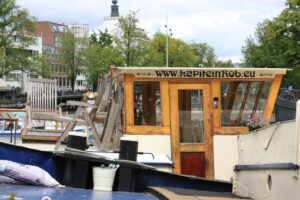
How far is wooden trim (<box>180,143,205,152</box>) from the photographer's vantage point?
8.64 meters

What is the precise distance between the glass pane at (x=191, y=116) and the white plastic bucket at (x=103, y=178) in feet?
8.20

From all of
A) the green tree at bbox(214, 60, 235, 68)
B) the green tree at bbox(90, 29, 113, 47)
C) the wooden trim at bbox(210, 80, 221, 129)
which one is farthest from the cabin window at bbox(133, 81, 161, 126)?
the green tree at bbox(214, 60, 235, 68)

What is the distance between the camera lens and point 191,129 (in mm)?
8695

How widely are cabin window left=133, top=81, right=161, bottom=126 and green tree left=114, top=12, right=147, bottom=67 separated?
86.0ft

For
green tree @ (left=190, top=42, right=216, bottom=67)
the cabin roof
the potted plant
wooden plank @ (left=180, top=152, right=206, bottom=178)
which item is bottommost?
wooden plank @ (left=180, top=152, right=206, bottom=178)

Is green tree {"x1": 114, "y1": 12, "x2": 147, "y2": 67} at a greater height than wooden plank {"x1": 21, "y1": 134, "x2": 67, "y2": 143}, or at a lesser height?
greater

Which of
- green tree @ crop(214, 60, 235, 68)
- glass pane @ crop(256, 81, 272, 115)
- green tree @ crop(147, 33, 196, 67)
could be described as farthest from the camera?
green tree @ crop(214, 60, 235, 68)

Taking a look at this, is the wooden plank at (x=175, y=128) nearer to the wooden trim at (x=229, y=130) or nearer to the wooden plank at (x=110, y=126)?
the wooden trim at (x=229, y=130)

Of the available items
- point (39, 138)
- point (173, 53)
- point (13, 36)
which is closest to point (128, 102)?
point (39, 138)

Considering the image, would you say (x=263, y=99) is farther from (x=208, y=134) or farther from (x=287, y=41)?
(x=287, y=41)

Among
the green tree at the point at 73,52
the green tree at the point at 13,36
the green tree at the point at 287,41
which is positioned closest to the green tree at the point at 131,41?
the green tree at the point at 287,41

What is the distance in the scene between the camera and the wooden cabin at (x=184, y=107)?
8.58 m

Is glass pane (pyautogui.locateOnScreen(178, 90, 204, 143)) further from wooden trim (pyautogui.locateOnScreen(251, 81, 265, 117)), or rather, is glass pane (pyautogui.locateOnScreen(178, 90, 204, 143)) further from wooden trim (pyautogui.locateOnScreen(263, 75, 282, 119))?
wooden trim (pyautogui.locateOnScreen(263, 75, 282, 119))

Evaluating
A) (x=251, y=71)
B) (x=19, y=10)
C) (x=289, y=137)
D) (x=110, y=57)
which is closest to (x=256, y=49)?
(x=110, y=57)
